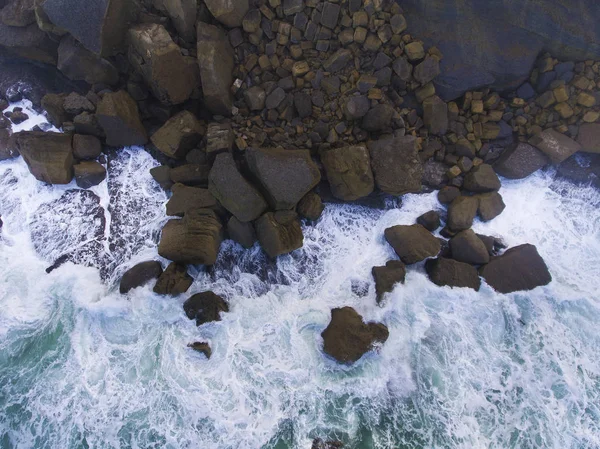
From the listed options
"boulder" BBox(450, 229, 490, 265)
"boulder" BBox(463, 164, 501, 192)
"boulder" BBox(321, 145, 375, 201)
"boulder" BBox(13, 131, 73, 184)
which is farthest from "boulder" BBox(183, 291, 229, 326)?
"boulder" BBox(463, 164, 501, 192)

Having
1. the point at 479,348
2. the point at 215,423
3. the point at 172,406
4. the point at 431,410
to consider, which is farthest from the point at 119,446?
the point at 479,348

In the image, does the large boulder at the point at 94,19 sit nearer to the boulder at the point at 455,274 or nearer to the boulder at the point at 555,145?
the boulder at the point at 455,274

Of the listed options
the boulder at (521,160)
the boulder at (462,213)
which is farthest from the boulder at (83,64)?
the boulder at (521,160)

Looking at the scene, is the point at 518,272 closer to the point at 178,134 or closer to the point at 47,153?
the point at 178,134

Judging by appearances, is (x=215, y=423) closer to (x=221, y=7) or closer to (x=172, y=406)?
(x=172, y=406)

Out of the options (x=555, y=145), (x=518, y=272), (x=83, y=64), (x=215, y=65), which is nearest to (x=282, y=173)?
(x=215, y=65)

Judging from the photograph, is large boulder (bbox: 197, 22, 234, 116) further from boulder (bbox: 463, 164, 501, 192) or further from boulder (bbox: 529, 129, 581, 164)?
boulder (bbox: 529, 129, 581, 164)

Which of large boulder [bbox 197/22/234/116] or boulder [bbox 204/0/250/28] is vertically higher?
boulder [bbox 204/0/250/28]
